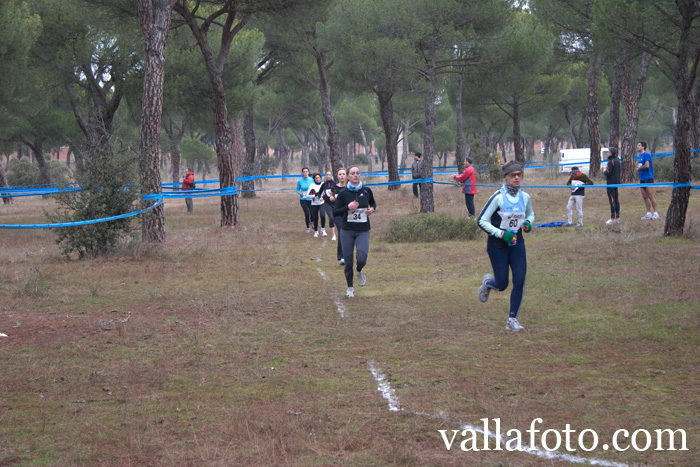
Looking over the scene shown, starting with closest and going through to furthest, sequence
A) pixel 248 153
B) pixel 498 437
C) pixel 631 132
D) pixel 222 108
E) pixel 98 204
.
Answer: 1. pixel 498 437
2. pixel 98 204
3. pixel 222 108
4. pixel 631 132
5. pixel 248 153

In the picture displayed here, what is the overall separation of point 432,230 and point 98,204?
7.61 m

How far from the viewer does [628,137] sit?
27.1m

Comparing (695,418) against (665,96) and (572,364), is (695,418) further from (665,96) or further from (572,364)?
(665,96)

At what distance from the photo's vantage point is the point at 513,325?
7688 mm

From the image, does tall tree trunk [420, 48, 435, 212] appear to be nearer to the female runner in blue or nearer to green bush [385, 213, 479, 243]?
green bush [385, 213, 479, 243]

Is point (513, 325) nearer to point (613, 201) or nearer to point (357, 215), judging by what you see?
point (357, 215)

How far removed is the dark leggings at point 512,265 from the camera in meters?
7.70

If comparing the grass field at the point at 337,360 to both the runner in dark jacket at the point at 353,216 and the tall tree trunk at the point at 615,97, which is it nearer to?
the runner in dark jacket at the point at 353,216

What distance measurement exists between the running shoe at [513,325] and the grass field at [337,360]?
3.4 inches

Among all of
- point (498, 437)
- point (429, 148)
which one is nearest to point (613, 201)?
point (429, 148)

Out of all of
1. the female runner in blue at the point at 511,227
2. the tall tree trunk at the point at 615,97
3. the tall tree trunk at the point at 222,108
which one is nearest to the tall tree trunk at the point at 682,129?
the female runner in blue at the point at 511,227

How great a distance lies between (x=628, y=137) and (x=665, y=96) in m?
41.6

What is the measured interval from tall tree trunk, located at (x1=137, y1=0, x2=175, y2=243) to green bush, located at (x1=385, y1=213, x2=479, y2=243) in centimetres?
557

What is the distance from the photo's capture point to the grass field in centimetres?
451
